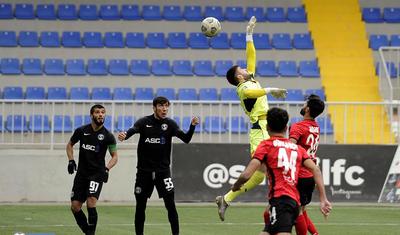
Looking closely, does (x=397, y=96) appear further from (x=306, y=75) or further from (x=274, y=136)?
(x=274, y=136)

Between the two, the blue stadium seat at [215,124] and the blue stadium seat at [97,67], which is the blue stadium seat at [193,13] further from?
the blue stadium seat at [215,124]

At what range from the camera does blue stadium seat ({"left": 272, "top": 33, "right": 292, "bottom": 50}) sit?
30.5 meters

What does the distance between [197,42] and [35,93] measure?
4.91m

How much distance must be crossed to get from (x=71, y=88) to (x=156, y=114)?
13.5 metres

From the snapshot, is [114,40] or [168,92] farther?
[114,40]

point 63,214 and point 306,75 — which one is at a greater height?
point 306,75

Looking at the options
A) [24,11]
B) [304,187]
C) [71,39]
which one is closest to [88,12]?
[71,39]

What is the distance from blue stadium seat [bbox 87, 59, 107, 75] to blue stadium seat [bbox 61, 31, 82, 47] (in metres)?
0.76

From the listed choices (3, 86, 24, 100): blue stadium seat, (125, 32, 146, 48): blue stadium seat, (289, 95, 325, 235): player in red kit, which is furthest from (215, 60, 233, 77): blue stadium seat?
(289, 95, 325, 235): player in red kit

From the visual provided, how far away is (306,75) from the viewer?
1171 inches

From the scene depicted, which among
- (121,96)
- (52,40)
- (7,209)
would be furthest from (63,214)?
(52,40)

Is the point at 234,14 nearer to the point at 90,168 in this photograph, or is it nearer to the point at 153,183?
the point at 90,168

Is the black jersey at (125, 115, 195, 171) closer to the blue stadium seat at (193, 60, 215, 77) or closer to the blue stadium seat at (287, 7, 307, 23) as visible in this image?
the blue stadium seat at (193, 60, 215, 77)

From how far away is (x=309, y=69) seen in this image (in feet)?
98.0
